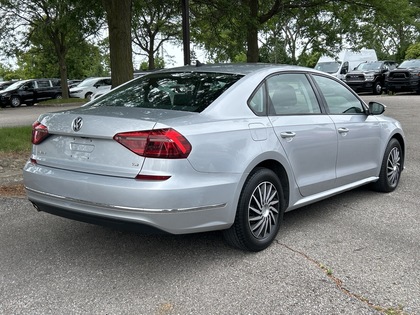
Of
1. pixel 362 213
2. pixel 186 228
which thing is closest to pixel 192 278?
pixel 186 228

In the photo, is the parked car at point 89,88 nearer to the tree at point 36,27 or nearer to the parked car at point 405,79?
the tree at point 36,27

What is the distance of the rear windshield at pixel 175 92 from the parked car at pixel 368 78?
2233cm

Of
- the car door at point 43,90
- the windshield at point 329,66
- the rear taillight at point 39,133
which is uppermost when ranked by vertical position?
the rear taillight at point 39,133

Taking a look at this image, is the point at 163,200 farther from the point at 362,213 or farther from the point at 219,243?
the point at 362,213

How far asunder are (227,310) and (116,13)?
726 cm

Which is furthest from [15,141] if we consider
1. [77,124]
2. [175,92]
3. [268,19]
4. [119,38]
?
[268,19]

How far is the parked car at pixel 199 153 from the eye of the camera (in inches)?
131

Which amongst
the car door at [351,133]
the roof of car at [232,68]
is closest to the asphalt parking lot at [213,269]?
the car door at [351,133]

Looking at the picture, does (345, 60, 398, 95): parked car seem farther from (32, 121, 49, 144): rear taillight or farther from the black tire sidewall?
(32, 121, 49, 144): rear taillight

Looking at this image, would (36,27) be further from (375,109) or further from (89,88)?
(375,109)

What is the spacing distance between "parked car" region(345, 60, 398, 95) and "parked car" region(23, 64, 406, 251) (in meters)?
21.5

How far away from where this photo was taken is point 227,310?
3025mm

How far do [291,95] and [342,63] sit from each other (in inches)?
922

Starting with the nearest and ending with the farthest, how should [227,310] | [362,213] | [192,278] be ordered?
[227,310] < [192,278] < [362,213]
